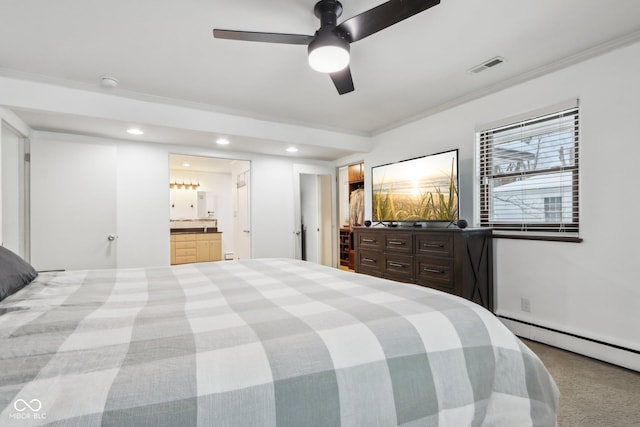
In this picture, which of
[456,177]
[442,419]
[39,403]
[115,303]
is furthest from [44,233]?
[456,177]

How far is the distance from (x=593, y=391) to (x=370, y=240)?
2.37 meters

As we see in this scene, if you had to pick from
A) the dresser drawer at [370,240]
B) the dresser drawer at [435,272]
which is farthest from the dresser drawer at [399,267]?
the dresser drawer at [370,240]

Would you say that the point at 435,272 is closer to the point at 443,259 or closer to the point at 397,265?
the point at 443,259

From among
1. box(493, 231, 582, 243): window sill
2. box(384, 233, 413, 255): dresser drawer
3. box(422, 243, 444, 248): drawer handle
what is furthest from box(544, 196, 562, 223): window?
box(384, 233, 413, 255): dresser drawer

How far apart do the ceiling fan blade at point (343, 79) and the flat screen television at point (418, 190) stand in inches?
61.1

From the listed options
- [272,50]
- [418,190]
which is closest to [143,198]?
[272,50]

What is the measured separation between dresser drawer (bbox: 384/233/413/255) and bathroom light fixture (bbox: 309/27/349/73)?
2.05 metres

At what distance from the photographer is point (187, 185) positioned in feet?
25.2

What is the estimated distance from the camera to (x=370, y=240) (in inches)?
154

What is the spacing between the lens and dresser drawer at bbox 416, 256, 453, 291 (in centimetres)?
294

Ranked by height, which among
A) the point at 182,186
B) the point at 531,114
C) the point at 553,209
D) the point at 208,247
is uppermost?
the point at 531,114

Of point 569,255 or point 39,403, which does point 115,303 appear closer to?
point 39,403

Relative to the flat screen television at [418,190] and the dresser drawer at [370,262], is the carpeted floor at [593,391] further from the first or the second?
the dresser drawer at [370,262]

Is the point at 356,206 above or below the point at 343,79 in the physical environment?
below
